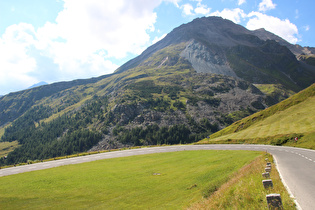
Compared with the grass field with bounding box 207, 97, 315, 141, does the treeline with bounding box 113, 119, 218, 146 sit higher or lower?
lower

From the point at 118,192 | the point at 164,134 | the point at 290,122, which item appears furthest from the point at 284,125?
the point at 164,134

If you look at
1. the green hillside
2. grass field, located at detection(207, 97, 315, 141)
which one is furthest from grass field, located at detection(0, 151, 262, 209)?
grass field, located at detection(207, 97, 315, 141)

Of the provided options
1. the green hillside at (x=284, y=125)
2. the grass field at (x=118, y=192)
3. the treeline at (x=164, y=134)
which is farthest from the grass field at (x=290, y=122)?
the treeline at (x=164, y=134)

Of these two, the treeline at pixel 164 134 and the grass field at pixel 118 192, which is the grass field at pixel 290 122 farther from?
the treeline at pixel 164 134

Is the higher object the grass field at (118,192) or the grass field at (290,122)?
the grass field at (290,122)

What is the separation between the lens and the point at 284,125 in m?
63.9

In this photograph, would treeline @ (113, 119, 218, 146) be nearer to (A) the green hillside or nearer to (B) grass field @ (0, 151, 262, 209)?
(A) the green hillside

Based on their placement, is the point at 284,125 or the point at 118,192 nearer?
the point at 118,192

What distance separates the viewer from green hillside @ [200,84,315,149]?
5055 centimetres

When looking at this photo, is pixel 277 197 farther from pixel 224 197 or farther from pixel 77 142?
pixel 77 142

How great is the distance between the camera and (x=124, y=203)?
55.8ft

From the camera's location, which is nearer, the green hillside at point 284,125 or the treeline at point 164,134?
the green hillside at point 284,125

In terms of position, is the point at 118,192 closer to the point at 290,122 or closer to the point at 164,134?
the point at 290,122

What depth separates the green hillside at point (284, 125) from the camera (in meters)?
50.5
